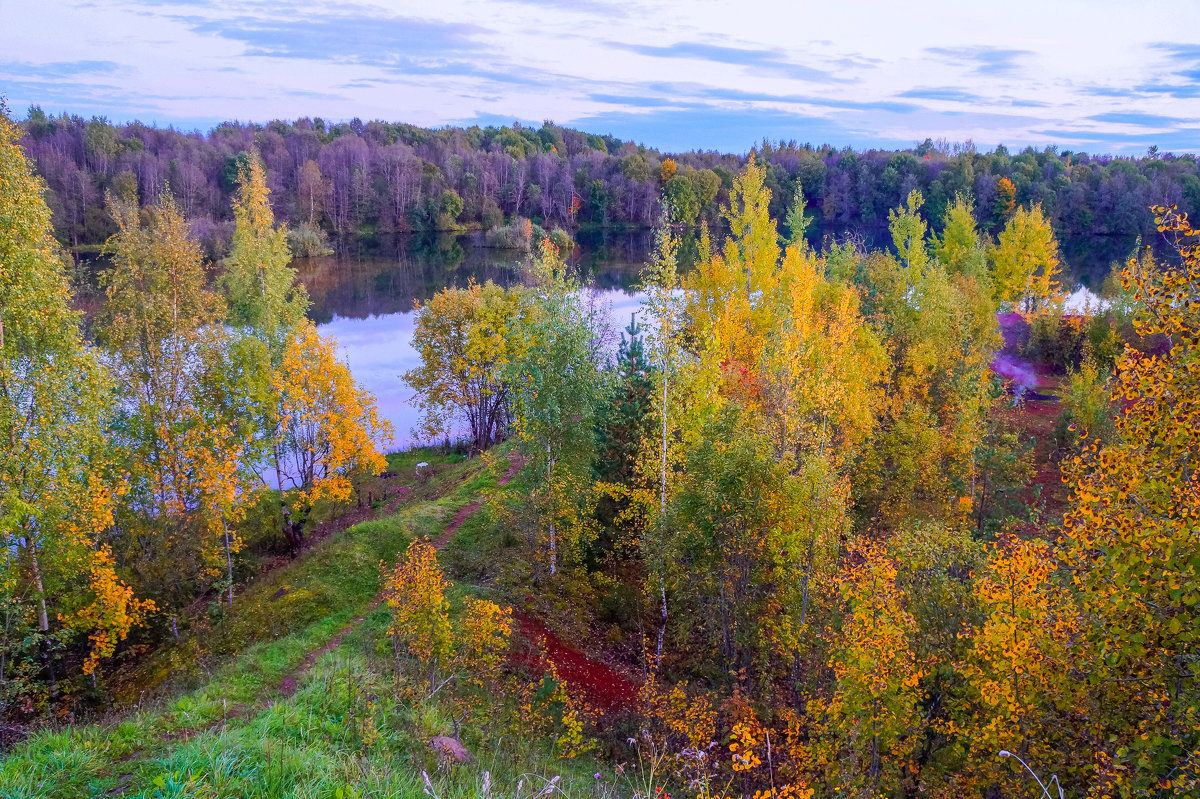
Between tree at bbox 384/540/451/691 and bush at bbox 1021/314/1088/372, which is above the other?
bush at bbox 1021/314/1088/372

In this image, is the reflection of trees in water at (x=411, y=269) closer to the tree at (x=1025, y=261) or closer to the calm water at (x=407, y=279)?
the calm water at (x=407, y=279)

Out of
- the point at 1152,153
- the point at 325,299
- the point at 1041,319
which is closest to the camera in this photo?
the point at 1041,319

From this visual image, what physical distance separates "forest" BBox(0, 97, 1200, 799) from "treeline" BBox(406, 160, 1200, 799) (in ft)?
0.32

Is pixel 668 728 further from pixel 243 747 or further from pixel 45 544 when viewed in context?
pixel 45 544

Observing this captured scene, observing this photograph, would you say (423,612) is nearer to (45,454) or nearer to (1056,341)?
(45,454)

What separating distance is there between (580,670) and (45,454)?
1546 centimetres

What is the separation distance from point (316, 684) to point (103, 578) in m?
10.5

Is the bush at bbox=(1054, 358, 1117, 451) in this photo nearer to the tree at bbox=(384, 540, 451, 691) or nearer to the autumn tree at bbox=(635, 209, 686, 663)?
the autumn tree at bbox=(635, 209, 686, 663)

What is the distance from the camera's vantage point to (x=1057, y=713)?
31.8 feet

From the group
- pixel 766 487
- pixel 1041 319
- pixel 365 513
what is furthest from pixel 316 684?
pixel 1041 319

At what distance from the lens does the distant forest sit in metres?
97.2

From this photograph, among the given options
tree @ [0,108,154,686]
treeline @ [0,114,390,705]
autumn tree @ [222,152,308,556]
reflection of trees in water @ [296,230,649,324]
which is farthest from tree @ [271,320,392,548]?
reflection of trees in water @ [296,230,649,324]

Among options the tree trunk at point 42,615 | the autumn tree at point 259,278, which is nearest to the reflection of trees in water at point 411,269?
the autumn tree at point 259,278

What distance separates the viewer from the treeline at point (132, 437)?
683 inches
